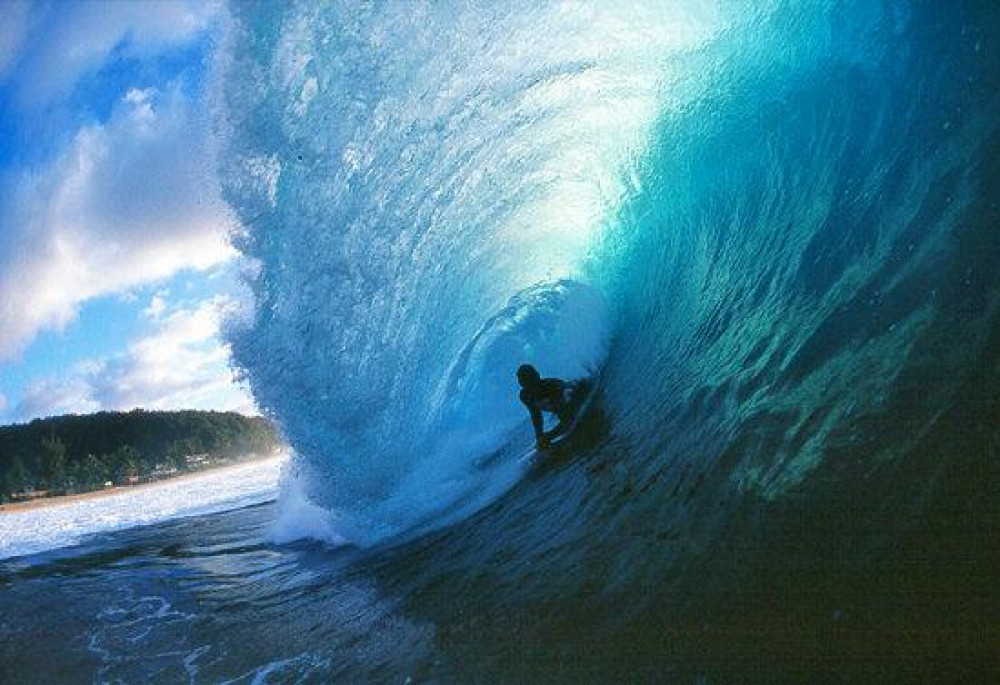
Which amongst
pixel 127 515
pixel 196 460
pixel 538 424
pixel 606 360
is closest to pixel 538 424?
pixel 538 424

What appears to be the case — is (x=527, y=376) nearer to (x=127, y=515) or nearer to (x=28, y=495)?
(x=127, y=515)

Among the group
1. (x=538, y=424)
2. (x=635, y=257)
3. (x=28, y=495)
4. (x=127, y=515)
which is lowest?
(x=538, y=424)

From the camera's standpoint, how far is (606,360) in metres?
8.90

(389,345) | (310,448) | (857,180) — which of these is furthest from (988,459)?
(310,448)

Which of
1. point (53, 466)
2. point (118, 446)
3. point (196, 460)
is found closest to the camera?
point (53, 466)

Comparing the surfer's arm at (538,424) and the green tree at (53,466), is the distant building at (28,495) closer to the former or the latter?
the green tree at (53,466)

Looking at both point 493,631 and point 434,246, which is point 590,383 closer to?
point 434,246

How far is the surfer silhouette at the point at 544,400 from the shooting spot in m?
7.62

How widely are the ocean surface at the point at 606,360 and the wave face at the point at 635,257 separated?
0.04 m

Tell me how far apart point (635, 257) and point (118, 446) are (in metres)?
120

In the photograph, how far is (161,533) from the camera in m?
14.7

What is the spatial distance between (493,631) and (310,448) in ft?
22.0

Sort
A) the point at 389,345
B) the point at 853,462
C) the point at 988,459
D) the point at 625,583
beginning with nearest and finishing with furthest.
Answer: the point at 988,459, the point at 853,462, the point at 625,583, the point at 389,345

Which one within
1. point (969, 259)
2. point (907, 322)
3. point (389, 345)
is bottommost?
point (907, 322)
